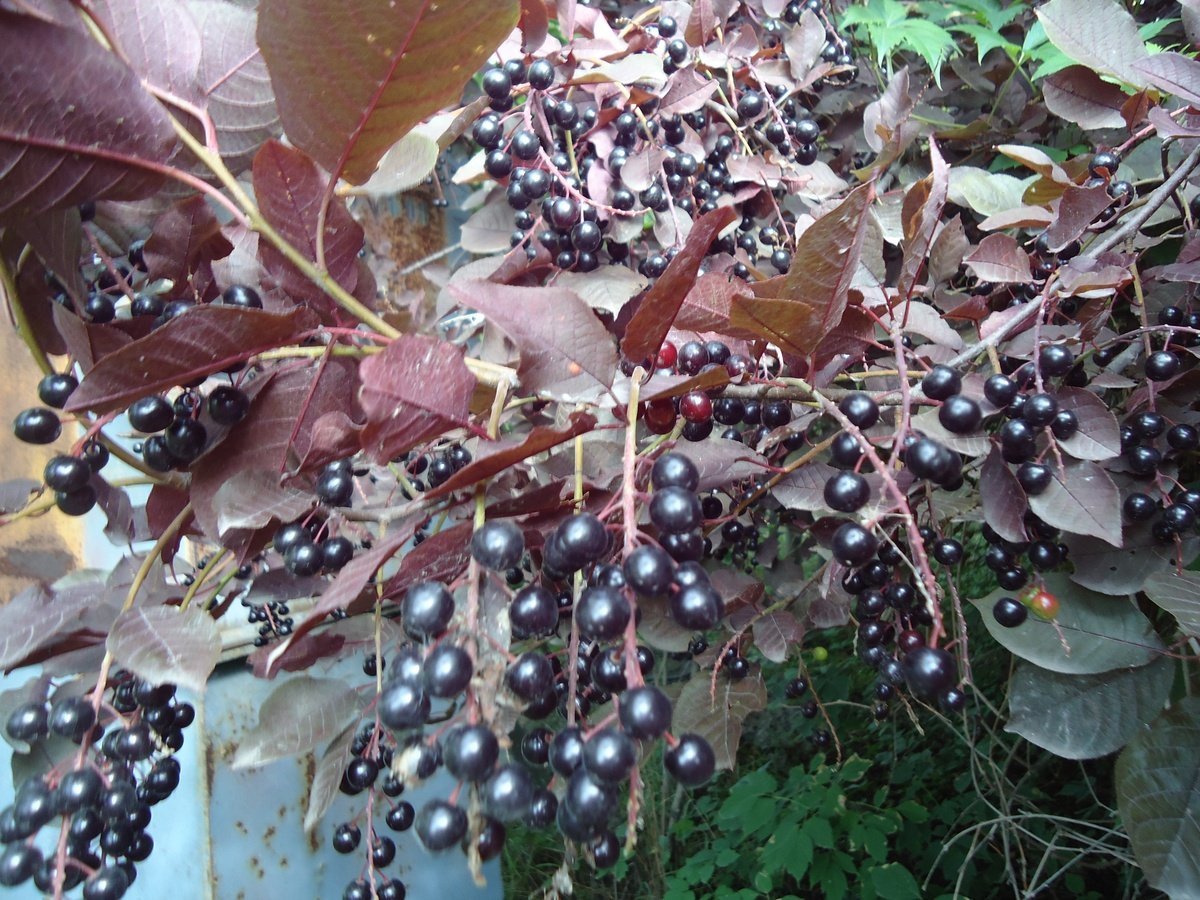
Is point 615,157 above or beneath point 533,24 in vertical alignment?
beneath

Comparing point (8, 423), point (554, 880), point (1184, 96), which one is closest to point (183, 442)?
point (554, 880)

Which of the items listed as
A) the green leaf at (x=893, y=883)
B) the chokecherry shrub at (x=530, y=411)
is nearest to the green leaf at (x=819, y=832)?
the green leaf at (x=893, y=883)

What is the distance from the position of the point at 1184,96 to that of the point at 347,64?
2.90ft

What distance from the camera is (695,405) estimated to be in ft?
2.10

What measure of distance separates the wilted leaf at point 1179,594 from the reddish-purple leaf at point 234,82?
103 cm

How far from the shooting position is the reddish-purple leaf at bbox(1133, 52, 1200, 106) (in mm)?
780

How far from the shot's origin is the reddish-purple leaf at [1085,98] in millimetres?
1001

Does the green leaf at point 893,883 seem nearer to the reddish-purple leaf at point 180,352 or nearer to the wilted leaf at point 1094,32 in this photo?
the wilted leaf at point 1094,32

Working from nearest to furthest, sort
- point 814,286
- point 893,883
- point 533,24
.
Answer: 1. point 814,286
2. point 533,24
3. point 893,883

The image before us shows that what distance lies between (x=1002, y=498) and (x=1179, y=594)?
203 mm

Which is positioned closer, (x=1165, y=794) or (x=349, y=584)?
(x=349, y=584)

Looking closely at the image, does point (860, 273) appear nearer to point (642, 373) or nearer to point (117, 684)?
point (642, 373)

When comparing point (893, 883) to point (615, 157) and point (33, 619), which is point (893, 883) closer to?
point (615, 157)

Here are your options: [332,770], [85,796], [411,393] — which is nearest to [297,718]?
[332,770]
